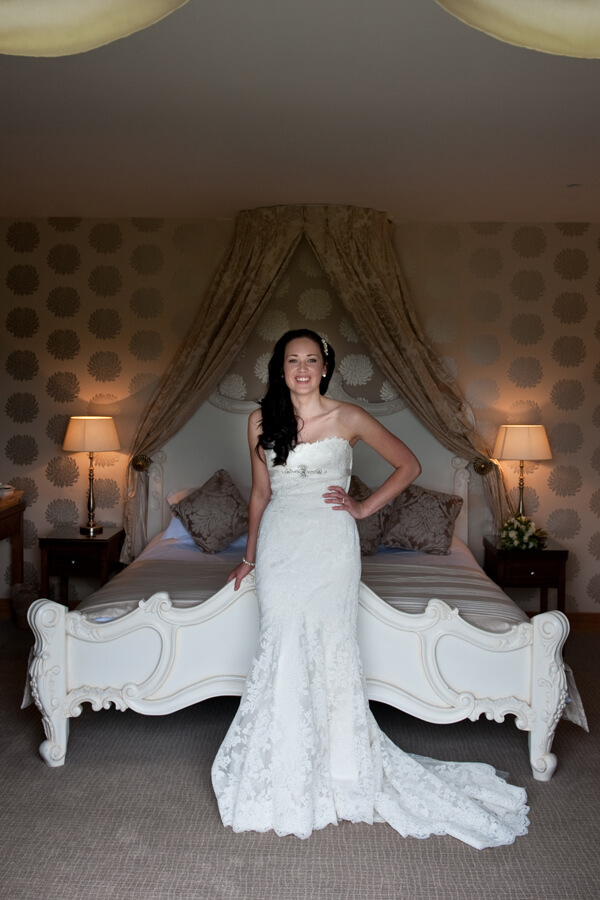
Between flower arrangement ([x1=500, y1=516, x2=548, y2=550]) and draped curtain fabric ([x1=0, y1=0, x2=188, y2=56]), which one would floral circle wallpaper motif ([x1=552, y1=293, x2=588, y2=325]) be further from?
draped curtain fabric ([x1=0, y1=0, x2=188, y2=56])

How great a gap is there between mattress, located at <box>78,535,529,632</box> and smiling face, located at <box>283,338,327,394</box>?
1072 mm

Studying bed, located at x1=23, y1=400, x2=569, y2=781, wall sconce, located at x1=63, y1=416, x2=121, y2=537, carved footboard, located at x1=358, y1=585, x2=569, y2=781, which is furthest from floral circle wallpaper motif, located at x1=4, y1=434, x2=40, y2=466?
carved footboard, located at x1=358, y1=585, x2=569, y2=781

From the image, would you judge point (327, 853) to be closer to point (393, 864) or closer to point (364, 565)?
point (393, 864)

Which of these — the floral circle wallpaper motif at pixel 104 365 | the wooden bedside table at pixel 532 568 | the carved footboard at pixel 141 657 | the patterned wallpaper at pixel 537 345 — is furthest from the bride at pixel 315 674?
the floral circle wallpaper motif at pixel 104 365

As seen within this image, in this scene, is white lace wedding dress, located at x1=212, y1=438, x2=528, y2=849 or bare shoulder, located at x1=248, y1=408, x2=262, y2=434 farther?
bare shoulder, located at x1=248, y1=408, x2=262, y2=434

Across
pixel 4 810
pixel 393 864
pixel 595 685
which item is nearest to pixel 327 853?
pixel 393 864

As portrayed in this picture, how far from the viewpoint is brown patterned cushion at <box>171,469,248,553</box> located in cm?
490

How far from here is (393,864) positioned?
2.58 meters

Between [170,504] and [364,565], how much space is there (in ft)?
4.87

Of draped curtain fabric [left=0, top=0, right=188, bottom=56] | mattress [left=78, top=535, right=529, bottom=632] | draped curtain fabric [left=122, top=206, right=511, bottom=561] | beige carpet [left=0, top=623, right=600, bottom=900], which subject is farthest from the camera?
draped curtain fabric [left=122, top=206, right=511, bottom=561]

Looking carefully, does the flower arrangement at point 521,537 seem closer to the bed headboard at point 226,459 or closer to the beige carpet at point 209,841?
the bed headboard at point 226,459

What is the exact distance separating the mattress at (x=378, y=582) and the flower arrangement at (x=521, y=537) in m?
0.27

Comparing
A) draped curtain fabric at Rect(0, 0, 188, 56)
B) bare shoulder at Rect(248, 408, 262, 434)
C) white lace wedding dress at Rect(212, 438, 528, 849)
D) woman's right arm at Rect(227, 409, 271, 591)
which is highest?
draped curtain fabric at Rect(0, 0, 188, 56)

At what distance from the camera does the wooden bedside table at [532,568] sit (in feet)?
16.7
